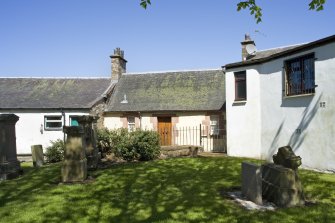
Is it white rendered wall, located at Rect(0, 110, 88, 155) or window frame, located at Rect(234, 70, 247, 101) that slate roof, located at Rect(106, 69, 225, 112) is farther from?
white rendered wall, located at Rect(0, 110, 88, 155)

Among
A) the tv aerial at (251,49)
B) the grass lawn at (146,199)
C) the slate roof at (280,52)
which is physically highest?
the tv aerial at (251,49)

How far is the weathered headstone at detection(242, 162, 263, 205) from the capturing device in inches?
298

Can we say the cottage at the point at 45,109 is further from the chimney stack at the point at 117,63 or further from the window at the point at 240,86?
the window at the point at 240,86

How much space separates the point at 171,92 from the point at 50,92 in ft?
33.1

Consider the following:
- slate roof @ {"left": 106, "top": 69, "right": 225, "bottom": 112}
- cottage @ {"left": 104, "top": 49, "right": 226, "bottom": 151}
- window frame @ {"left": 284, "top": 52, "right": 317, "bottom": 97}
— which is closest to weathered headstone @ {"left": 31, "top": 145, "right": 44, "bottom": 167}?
cottage @ {"left": 104, "top": 49, "right": 226, "bottom": 151}

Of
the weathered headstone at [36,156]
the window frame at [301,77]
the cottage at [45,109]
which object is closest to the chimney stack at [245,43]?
the window frame at [301,77]

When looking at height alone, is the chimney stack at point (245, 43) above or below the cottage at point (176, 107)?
above

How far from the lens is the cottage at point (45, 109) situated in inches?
915

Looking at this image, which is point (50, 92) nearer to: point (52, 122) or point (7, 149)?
point (52, 122)

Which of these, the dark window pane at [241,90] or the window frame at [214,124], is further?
the window frame at [214,124]

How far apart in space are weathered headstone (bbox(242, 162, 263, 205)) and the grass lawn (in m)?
0.53

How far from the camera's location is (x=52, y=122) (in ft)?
77.2

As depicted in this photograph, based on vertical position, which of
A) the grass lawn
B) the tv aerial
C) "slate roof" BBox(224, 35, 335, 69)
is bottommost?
the grass lawn

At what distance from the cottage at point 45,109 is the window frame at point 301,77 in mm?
13673
